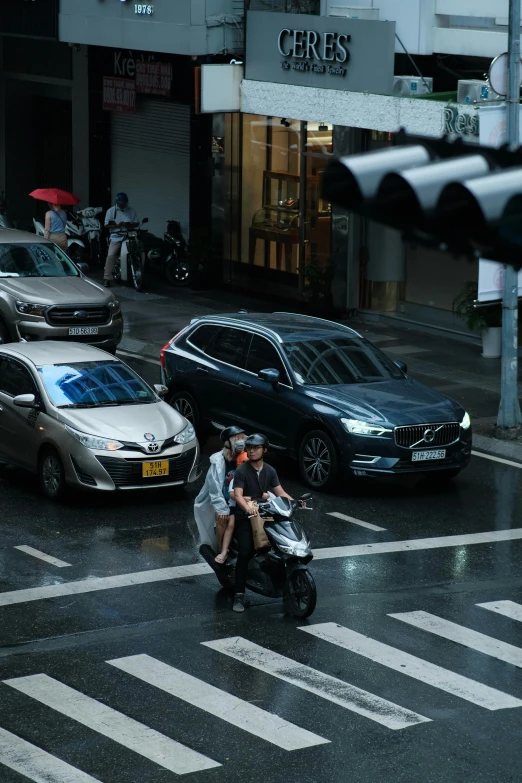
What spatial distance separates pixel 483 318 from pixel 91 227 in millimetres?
12195

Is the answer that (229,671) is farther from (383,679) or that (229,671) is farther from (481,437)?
(481,437)

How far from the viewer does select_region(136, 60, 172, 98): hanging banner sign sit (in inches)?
1192

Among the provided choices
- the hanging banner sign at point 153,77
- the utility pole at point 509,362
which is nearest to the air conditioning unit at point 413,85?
the utility pole at point 509,362

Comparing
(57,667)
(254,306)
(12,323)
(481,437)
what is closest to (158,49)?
(254,306)

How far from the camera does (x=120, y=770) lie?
909 centimetres

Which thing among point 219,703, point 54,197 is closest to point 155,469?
point 219,703

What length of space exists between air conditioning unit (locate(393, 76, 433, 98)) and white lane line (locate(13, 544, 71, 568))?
12549mm

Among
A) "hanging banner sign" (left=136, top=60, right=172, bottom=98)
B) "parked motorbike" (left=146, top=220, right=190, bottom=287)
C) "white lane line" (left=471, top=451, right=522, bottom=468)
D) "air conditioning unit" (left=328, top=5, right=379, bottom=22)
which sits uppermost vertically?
"air conditioning unit" (left=328, top=5, right=379, bottom=22)

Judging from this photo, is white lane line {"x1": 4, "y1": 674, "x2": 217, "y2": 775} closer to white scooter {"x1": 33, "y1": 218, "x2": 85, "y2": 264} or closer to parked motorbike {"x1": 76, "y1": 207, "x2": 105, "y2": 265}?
white scooter {"x1": 33, "y1": 218, "x2": 85, "y2": 264}

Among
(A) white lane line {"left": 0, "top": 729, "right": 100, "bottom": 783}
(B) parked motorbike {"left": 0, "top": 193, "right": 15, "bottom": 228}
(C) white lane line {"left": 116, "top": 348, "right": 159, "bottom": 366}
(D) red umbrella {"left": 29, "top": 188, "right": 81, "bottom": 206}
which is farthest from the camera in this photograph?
(B) parked motorbike {"left": 0, "top": 193, "right": 15, "bottom": 228}

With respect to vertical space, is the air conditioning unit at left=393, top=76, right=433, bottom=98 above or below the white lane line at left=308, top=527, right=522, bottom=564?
above

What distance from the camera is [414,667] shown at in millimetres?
11133

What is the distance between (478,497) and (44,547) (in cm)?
512

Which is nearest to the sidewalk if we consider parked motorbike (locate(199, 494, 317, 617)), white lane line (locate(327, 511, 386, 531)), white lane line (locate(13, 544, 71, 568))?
white lane line (locate(327, 511, 386, 531))
